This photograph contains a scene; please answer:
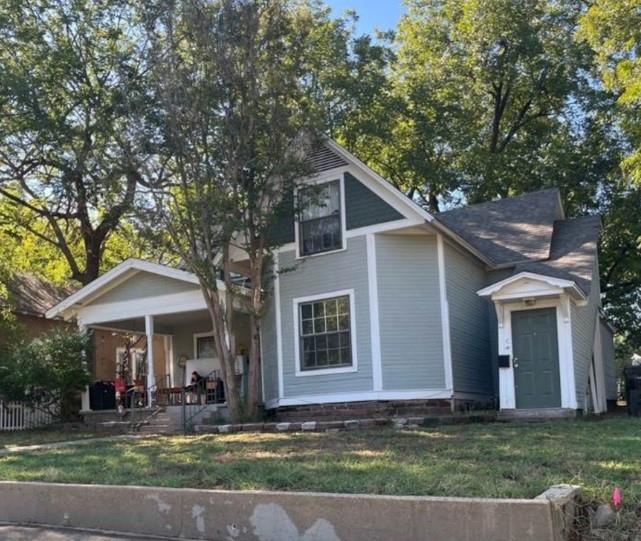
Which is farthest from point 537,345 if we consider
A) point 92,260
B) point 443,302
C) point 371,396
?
point 92,260

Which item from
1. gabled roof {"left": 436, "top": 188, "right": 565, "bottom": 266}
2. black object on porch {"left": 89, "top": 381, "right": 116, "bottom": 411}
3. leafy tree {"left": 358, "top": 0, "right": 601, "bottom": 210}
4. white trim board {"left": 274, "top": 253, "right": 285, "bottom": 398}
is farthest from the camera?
leafy tree {"left": 358, "top": 0, "right": 601, "bottom": 210}

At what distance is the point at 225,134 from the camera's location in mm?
14664

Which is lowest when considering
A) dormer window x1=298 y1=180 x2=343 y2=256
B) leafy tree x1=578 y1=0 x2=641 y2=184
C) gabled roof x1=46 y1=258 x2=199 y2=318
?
gabled roof x1=46 y1=258 x2=199 y2=318

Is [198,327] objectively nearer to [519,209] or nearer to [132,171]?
[132,171]

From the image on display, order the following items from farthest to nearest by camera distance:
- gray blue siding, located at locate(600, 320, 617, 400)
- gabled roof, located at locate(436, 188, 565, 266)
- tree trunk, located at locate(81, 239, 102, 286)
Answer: tree trunk, located at locate(81, 239, 102, 286) < gray blue siding, located at locate(600, 320, 617, 400) < gabled roof, located at locate(436, 188, 565, 266)

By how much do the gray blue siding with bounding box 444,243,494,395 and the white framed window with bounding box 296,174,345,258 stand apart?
245cm

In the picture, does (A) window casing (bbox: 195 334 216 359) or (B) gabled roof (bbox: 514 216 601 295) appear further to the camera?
(A) window casing (bbox: 195 334 216 359)

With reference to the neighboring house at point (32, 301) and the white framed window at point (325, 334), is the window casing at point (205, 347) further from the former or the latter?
the neighboring house at point (32, 301)

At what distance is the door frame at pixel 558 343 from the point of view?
14102 millimetres

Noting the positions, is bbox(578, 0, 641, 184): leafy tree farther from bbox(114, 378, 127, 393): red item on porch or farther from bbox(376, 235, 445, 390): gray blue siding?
bbox(114, 378, 127, 393): red item on porch

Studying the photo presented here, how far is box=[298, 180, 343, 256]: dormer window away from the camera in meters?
15.9

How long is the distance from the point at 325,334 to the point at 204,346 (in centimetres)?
560

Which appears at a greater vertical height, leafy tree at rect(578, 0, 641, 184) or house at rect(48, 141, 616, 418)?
Answer: leafy tree at rect(578, 0, 641, 184)

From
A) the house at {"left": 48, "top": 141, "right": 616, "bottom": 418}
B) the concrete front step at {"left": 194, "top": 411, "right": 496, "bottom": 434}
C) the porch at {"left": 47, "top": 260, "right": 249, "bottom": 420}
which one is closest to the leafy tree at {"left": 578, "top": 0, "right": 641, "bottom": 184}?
the house at {"left": 48, "top": 141, "right": 616, "bottom": 418}
